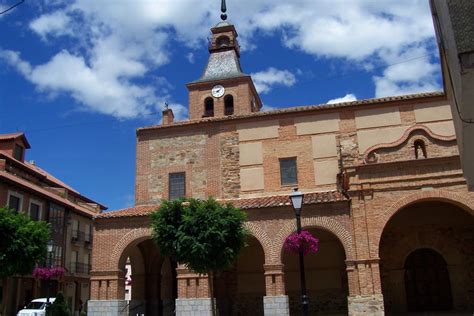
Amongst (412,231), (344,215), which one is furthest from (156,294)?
(412,231)

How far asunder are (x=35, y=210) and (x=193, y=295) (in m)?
17.1

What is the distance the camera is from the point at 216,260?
17516 mm

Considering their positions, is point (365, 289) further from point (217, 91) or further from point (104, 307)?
point (217, 91)

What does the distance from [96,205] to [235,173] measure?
78.2 feet

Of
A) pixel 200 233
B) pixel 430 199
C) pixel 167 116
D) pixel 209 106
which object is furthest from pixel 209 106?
pixel 430 199

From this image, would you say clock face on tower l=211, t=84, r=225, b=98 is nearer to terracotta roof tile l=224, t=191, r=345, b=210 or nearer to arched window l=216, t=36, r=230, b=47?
arched window l=216, t=36, r=230, b=47

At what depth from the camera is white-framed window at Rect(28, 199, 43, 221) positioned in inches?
1235

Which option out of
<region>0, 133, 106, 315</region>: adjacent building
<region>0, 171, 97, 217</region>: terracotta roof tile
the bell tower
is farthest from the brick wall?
<region>0, 133, 106, 315</region>: adjacent building

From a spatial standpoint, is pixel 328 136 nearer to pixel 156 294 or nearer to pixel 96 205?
pixel 156 294

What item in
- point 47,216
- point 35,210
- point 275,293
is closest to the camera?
point 275,293

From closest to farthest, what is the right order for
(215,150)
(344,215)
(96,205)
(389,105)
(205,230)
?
(205,230), (344,215), (389,105), (215,150), (96,205)

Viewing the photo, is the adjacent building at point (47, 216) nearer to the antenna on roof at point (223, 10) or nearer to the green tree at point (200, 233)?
the green tree at point (200, 233)

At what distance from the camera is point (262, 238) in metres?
19.5

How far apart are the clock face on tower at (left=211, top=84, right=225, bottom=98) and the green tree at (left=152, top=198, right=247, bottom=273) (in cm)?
1564
